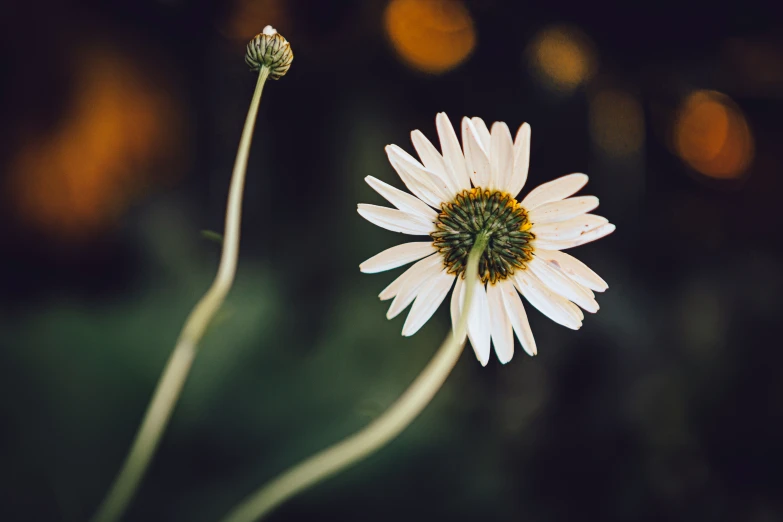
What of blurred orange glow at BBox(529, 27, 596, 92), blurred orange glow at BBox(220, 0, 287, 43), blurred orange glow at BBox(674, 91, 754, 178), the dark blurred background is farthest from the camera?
blurred orange glow at BBox(674, 91, 754, 178)

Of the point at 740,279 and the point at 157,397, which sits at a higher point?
the point at 740,279

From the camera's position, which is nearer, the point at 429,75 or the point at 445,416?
the point at 445,416

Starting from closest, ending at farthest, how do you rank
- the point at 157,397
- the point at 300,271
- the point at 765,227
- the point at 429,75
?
the point at 157,397 < the point at 300,271 < the point at 429,75 < the point at 765,227

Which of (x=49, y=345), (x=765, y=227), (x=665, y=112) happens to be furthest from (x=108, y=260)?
(x=765, y=227)

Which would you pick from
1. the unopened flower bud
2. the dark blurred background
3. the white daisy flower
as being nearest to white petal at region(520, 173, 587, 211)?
the white daisy flower

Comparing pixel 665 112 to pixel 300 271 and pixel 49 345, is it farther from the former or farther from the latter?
pixel 49 345

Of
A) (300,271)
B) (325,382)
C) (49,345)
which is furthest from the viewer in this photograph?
(300,271)

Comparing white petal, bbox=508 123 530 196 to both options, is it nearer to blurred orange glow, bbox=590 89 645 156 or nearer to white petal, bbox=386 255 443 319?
white petal, bbox=386 255 443 319

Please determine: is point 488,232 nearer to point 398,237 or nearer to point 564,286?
point 564,286
